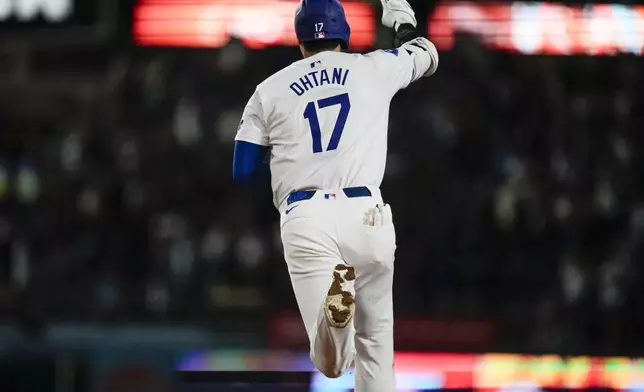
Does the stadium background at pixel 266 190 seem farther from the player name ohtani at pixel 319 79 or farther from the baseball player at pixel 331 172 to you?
the player name ohtani at pixel 319 79

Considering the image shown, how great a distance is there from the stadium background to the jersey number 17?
182 inches

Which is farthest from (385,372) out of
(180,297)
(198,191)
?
(198,191)

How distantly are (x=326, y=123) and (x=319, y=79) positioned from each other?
20 cm

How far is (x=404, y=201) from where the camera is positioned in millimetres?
10664

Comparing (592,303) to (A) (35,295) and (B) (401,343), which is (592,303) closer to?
(B) (401,343)

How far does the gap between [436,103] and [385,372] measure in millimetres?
7120

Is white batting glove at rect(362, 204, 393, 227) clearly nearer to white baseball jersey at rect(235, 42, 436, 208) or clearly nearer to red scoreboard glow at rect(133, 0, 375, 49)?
white baseball jersey at rect(235, 42, 436, 208)

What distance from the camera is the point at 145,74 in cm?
1154

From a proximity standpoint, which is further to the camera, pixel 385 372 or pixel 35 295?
pixel 35 295

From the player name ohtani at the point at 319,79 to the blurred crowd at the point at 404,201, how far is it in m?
5.59

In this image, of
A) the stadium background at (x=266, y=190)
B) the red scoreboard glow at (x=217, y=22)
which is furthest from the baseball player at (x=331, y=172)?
the red scoreboard glow at (x=217, y=22)

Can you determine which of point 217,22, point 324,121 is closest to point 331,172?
point 324,121

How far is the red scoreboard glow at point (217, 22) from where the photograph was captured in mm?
11086

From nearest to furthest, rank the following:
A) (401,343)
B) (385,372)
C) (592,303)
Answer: (385,372), (401,343), (592,303)
